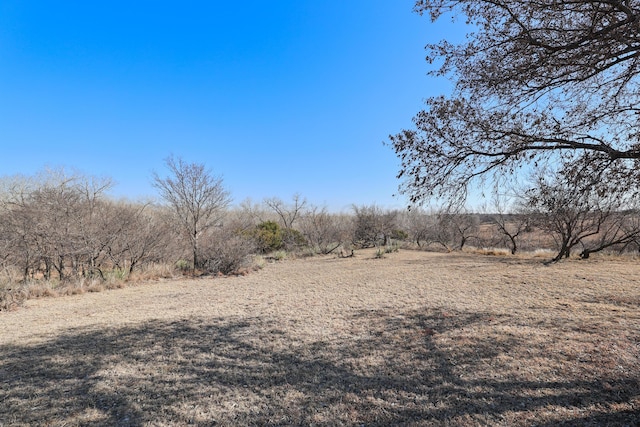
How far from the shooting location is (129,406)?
8.21 feet

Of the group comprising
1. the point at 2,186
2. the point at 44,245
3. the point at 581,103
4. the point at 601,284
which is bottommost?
the point at 601,284

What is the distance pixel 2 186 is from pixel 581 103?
22.5 metres

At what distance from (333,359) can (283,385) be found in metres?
0.81

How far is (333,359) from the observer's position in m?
3.46

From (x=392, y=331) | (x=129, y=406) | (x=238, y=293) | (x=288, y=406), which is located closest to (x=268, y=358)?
(x=288, y=406)

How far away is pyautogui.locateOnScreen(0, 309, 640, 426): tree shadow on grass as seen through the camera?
2320mm

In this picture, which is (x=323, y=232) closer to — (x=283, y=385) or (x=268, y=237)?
(x=268, y=237)

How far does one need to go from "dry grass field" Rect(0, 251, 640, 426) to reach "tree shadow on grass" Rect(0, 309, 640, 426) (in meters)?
0.02

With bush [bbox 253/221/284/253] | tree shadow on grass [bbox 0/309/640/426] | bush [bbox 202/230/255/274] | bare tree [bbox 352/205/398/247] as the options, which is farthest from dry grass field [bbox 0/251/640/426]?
bare tree [bbox 352/205/398/247]

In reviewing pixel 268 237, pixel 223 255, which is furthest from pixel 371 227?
pixel 223 255

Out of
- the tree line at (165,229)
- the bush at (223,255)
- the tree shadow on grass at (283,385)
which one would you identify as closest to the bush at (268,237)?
the tree line at (165,229)

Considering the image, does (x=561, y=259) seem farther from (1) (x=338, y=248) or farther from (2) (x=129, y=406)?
(2) (x=129, y=406)

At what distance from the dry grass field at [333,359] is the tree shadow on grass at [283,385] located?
0.05 ft

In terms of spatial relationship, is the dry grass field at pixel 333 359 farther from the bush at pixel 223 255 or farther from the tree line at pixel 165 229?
the bush at pixel 223 255
